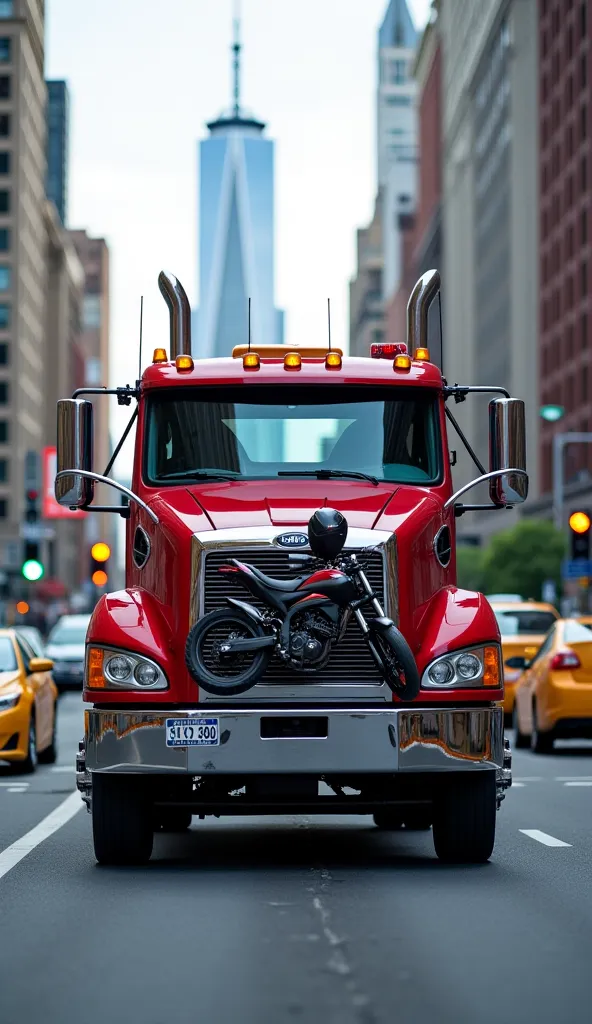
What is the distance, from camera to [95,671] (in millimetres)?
10820

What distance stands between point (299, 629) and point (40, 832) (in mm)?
3965

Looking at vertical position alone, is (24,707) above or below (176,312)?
below

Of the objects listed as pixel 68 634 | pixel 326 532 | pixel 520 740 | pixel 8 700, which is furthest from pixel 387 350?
pixel 68 634

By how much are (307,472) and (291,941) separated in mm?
4022

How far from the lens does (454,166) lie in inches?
5723

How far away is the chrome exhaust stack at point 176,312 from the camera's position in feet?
42.4

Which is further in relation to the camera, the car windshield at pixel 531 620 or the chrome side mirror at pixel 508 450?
the car windshield at pixel 531 620

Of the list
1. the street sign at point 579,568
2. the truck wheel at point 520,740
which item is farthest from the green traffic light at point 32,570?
the truck wheel at point 520,740

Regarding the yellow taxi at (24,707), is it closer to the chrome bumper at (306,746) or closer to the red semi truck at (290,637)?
the red semi truck at (290,637)

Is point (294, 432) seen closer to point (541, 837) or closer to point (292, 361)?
point (292, 361)

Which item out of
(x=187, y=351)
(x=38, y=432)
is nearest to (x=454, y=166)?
(x=38, y=432)

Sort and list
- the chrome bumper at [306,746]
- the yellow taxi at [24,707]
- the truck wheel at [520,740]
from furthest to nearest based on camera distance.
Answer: the truck wheel at [520,740], the yellow taxi at [24,707], the chrome bumper at [306,746]

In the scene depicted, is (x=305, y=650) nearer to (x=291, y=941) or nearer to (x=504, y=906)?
(x=504, y=906)

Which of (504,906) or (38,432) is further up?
(38,432)
